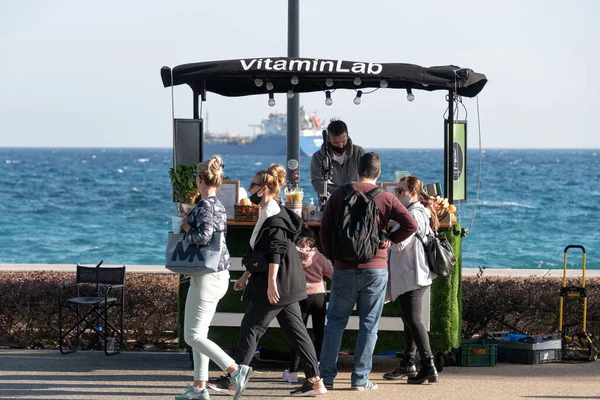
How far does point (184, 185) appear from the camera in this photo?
9484 millimetres

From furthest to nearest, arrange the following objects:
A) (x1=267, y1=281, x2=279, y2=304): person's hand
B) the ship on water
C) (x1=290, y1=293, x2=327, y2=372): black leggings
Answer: the ship on water, (x1=290, y1=293, x2=327, y2=372): black leggings, (x1=267, y1=281, x2=279, y2=304): person's hand

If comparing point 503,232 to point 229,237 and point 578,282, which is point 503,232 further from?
point 229,237

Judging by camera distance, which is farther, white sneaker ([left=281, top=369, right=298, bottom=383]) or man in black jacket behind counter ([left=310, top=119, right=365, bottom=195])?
man in black jacket behind counter ([left=310, top=119, right=365, bottom=195])

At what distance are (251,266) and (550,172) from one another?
76.5m

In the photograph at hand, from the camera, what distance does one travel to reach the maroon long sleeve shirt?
822 cm

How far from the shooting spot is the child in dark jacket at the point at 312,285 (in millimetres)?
8875

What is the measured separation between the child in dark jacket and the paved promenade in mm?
232

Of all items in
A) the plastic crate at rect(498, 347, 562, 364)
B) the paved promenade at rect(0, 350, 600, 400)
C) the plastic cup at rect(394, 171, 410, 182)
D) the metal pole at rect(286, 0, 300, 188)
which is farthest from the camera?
the metal pole at rect(286, 0, 300, 188)

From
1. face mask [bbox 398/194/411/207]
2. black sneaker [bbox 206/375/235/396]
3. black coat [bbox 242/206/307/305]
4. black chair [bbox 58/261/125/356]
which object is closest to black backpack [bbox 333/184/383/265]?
black coat [bbox 242/206/307/305]

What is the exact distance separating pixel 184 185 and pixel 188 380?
168 cm

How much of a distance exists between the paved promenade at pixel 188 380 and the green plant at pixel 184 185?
4.90 ft

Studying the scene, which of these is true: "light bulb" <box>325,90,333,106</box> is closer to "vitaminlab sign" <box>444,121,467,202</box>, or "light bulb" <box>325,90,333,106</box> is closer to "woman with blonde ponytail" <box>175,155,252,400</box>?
"vitaminlab sign" <box>444,121,467,202</box>

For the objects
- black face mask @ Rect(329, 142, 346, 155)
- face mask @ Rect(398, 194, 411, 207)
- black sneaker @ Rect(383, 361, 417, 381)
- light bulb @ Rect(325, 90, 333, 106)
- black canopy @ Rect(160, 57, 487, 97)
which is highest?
black canopy @ Rect(160, 57, 487, 97)

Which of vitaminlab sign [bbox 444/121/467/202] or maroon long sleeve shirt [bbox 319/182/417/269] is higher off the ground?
vitaminlab sign [bbox 444/121/467/202]
